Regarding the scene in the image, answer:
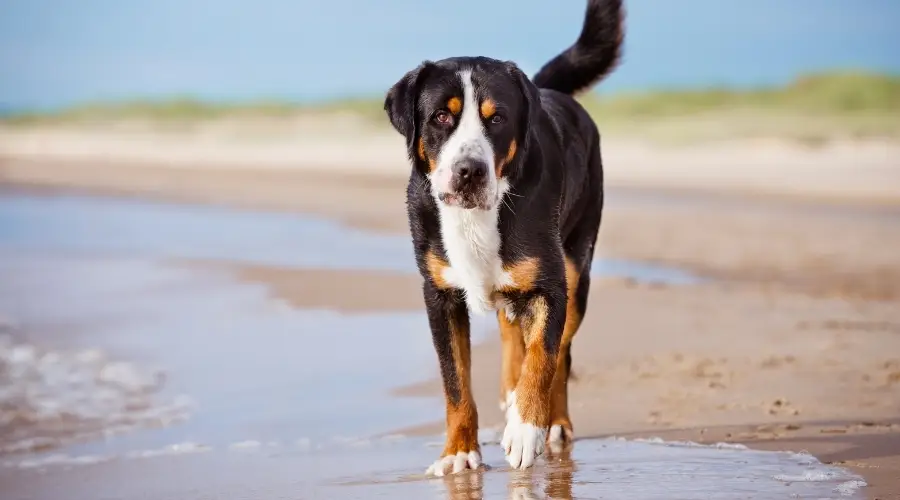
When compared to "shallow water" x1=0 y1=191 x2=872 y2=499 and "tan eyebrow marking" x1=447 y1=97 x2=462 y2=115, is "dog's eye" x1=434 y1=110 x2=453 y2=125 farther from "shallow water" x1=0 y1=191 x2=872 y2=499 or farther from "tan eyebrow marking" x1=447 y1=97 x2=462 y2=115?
"shallow water" x1=0 y1=191 x2=872 y2=499

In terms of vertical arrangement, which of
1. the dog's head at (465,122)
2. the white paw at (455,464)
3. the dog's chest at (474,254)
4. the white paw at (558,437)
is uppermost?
the dog's head at (465,122)

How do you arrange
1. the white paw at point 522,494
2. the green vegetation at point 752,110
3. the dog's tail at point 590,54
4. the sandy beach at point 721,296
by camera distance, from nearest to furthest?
1. the white paw at point 522,494
2. the sandy beach at point 721,296
3. the dog's tail at point 590,54
4. the green vegetation at point 752,110

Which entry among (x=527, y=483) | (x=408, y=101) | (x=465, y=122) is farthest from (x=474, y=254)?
Answer: (x=527, y=483)

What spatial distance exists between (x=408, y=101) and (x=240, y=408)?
2.25 meters

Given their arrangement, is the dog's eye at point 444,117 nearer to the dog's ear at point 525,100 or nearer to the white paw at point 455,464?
the dog's ear at point 525,100

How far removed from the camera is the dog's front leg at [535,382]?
4340 millimetres

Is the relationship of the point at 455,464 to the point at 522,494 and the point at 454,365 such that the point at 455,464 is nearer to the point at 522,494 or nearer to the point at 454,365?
the point at 454,365

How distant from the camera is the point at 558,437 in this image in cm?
502

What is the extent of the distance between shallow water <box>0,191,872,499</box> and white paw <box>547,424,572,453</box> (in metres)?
0.06

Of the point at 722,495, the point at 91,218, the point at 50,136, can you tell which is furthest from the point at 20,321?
the point at 50,136

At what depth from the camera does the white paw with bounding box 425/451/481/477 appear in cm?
445

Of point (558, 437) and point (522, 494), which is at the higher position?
point (558, 437)

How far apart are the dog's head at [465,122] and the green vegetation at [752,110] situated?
24.3 m

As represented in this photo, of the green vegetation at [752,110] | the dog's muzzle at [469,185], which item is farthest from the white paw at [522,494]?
the green vegetation at [752,110]
